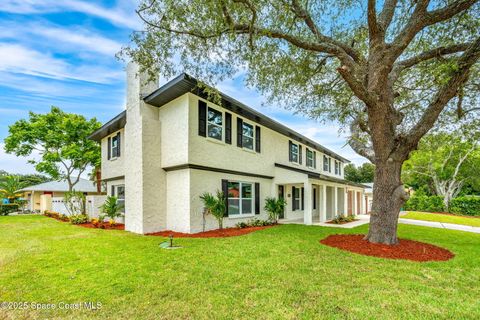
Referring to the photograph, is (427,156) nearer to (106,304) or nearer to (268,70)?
(268,70)

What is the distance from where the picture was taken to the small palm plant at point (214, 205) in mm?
10656

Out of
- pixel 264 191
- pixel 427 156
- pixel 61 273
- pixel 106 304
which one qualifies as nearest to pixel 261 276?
pixel 106 304

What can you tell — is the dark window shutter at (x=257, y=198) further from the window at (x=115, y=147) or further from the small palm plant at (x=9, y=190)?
the small palm plant at (x=9, y=190)

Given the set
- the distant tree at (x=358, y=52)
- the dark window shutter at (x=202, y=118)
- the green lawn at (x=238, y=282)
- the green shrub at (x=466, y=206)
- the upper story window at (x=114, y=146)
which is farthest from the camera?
the green shrub at (x=466, y=206)

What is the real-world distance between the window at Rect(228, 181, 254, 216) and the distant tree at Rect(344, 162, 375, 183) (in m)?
42.8

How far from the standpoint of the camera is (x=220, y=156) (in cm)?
1183

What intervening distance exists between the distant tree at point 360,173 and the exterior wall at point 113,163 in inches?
1821

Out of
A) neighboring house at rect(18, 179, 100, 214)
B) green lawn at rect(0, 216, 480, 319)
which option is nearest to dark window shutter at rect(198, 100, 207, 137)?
green lawn at rect(0, 216, 480, 319)

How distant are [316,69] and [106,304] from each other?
1002cm

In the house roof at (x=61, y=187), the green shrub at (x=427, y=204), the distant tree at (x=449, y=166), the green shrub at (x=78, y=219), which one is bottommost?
the green shrub at (x=427, y=204)

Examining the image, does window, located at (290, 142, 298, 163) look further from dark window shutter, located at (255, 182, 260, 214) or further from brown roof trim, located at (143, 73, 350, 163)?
dark window shutter, located at (255, 182, 260, 214)

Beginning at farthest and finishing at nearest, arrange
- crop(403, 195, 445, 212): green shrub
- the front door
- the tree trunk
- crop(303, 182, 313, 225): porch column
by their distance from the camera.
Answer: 1. crop(403, 195, 445, 212): green shrub
2. the front door
3. crop(303, 182, 313, 225): porch column
4. the tree trunk

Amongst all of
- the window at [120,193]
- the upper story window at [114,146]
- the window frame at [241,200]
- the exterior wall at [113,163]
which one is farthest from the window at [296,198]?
the upper story window at [114,146]

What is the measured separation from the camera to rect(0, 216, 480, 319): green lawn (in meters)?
3.63
